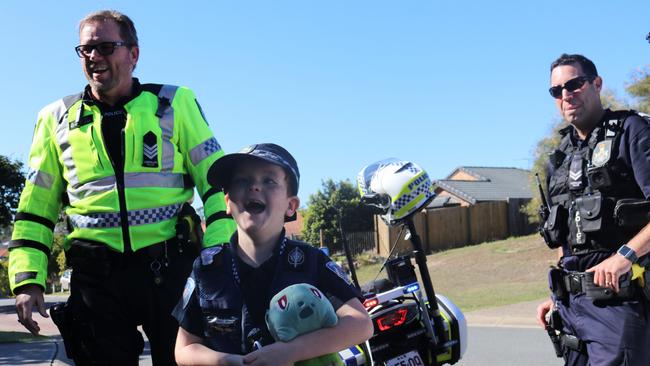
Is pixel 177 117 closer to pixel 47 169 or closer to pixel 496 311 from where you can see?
pixel 47 169

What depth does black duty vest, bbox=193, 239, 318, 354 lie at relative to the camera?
8.70 ft

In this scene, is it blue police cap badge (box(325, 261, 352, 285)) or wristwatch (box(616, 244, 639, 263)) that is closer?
blue police cap badge (box(325, 261, 352, 285))

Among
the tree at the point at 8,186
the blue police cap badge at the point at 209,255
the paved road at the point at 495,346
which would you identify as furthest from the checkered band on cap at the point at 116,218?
the tree at the point at 8,186

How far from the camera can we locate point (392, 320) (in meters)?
4.79

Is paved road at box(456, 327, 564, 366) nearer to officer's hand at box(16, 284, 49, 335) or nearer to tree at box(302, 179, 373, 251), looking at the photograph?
officer's hand at box(16, 284, 49, 335)

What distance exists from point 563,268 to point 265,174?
2194mm

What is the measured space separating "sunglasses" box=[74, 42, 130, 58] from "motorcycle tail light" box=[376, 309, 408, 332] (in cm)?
253

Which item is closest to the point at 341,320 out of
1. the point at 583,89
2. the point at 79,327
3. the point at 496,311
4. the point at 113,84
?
the point at 79,327

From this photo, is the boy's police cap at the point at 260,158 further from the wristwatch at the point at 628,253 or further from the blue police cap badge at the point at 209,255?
the wristwatch at the point at 628,253

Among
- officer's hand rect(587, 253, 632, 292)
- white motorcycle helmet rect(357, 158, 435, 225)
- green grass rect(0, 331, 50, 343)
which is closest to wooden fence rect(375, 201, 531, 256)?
green grass rect(0, 331, 50, 343)

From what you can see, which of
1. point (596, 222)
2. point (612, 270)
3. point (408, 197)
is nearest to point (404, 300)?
point (408, 197)

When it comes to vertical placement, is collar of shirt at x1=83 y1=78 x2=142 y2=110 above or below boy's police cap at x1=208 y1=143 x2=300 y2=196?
above

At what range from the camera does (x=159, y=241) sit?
324 centimetres

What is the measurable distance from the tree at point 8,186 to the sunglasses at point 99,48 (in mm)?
23053
